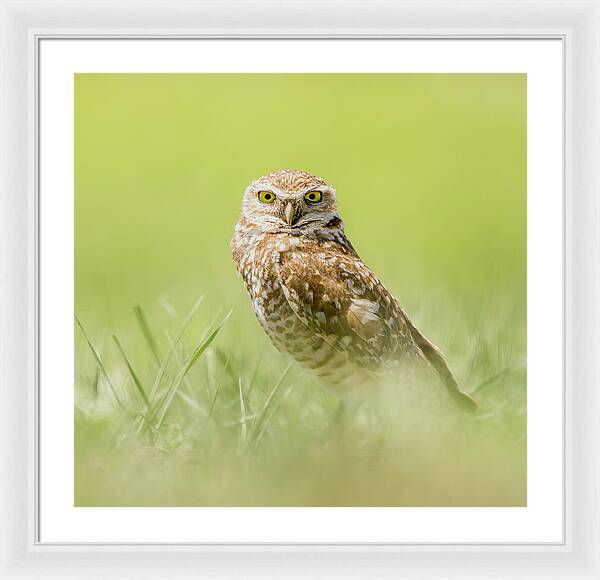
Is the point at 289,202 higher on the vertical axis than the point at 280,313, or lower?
higher

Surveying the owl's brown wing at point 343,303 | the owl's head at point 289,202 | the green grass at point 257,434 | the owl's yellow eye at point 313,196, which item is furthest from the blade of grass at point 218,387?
the owl's yellow eye at point 313,196

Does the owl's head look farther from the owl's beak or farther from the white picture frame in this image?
the white picture frame

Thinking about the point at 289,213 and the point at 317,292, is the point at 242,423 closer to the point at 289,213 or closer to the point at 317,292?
the point at 317,292

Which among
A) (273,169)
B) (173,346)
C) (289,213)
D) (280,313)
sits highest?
(273,169)
